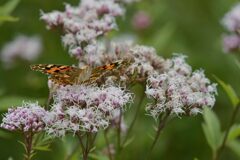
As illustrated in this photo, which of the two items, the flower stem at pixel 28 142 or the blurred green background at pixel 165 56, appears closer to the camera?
the flower stem at pixel 28 142

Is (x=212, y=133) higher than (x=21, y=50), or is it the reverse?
(x=21, y=50)

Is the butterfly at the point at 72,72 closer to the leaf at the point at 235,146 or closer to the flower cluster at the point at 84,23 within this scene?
the flower cluster at the point at 84,23

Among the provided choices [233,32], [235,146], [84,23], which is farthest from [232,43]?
[84,23]

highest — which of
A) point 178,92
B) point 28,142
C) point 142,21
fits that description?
point 142,21

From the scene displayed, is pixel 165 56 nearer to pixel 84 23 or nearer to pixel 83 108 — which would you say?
pixel 84 23

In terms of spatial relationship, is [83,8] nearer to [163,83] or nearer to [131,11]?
[163,83]

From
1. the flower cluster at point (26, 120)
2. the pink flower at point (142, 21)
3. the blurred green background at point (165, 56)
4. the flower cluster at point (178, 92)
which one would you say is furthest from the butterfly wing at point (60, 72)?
the pink flower at point (142, 21)

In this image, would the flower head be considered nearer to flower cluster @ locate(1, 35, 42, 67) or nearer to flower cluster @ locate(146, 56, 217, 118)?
flower cluster @ locate(146, 56, 217, 118)
